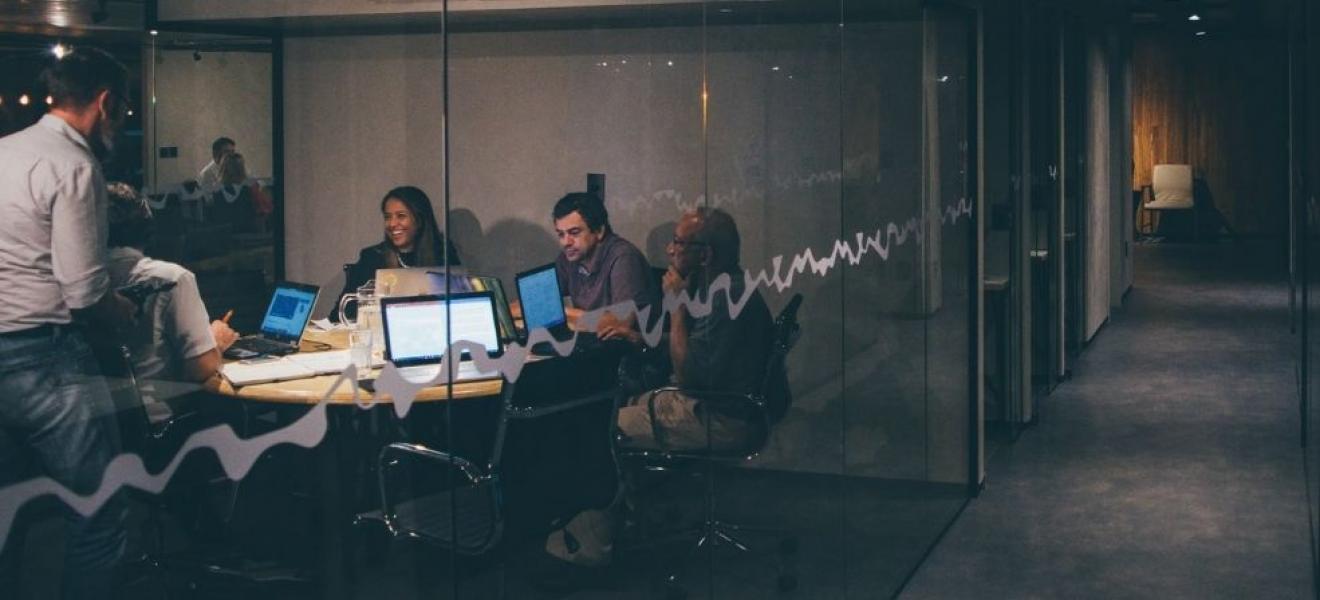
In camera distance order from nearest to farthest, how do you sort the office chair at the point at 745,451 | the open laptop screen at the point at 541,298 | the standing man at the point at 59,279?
the standing man at the point at 59,279
the open laptop screen at the point at 541,298
the office chair at the point at 745,451

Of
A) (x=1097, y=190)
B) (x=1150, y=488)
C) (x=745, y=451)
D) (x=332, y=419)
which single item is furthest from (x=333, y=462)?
(x=1097, y=190)

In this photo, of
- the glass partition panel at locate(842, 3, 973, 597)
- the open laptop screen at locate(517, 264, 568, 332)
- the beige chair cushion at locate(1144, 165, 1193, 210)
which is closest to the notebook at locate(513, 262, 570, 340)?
the open laptop screen at locate(517, 264, 568, 332)

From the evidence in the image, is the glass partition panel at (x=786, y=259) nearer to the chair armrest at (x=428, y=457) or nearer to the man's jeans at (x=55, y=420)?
the chair armrest at (x=428, y=457)

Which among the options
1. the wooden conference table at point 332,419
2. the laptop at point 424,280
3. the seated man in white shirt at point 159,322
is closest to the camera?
the seated man in white shirt at point 159,322

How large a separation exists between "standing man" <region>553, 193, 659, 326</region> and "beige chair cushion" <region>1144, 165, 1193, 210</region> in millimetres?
19635

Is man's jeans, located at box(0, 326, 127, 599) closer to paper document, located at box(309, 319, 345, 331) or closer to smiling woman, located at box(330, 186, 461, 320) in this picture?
paper document, located at box(309, 319, 345, 331)

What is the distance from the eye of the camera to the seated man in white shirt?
1729 mm

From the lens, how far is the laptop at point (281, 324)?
188 cm

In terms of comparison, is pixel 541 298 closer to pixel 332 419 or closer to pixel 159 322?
pixel 332 419

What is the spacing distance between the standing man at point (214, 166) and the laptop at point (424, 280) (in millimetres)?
394

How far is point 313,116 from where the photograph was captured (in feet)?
6.50

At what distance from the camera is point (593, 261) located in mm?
2814
